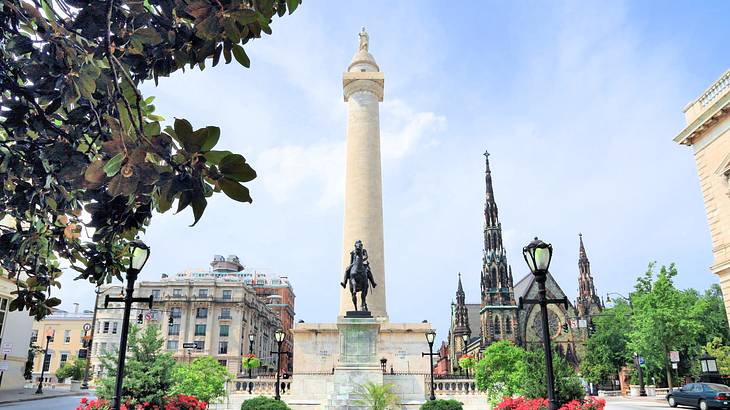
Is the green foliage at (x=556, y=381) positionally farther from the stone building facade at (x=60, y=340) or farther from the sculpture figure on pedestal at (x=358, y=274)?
the stone building facade at (x=60, y=340)

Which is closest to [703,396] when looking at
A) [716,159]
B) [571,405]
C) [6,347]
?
[716,159]

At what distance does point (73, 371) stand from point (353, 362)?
6642 cm

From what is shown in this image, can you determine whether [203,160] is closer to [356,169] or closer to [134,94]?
[134,94]

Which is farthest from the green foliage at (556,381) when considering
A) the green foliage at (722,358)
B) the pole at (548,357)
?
the green foliage at (722,358)

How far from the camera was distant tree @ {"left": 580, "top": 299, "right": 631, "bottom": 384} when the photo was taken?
67438 millimetres

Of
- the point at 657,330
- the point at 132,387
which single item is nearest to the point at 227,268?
the point at 657,330

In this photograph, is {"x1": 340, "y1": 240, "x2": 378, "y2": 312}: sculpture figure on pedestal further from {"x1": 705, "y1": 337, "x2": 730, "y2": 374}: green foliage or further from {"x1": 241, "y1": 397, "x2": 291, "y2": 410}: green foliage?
{"x1": 705, "y1": 337, "x2": 730, "y2": 374}: green foliage

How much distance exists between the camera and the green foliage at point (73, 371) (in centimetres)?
7156

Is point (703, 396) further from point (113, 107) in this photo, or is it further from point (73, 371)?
point (73, 371)

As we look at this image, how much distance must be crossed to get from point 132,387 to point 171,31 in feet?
38.8

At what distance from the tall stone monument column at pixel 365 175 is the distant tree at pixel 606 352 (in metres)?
41.8

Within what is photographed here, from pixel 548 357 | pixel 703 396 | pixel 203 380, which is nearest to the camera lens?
pixel 548 357

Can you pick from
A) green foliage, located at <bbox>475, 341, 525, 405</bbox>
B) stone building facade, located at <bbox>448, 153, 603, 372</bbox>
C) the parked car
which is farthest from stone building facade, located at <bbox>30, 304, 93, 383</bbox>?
the parked car

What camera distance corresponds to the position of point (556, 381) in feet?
46.1
